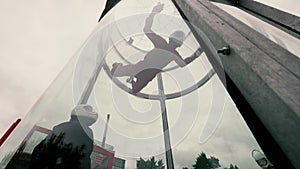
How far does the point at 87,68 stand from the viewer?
1521 mm

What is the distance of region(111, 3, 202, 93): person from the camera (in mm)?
2029

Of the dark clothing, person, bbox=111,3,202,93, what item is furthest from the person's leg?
the dark clothing

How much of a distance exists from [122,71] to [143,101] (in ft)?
1.94

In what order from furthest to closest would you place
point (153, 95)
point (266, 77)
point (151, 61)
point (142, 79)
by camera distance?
1. point (153, 95)
2. point (142, 79)
3. point (151, 61)
4. point (266, 77)

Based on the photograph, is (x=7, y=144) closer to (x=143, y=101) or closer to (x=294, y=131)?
(x=294, y=131)

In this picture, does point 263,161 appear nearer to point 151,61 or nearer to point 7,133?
point 7,133

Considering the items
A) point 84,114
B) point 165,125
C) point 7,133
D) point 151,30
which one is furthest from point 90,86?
point 165,125

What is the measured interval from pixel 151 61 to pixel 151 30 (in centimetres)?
46

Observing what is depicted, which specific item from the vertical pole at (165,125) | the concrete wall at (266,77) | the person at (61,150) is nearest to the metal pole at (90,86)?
the person at (61,150)

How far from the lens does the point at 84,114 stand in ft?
3.93

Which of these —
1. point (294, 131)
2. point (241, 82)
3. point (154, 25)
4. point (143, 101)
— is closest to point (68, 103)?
point (241, 82)

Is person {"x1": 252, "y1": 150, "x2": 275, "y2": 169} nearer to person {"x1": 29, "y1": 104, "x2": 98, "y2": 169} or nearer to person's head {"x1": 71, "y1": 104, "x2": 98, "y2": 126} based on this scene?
person {"x1": 29, "y1": 104, "x2": 98, "y2": 169}

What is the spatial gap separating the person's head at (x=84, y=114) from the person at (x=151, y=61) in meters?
0.85

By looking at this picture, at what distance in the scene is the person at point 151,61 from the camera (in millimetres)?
2029
